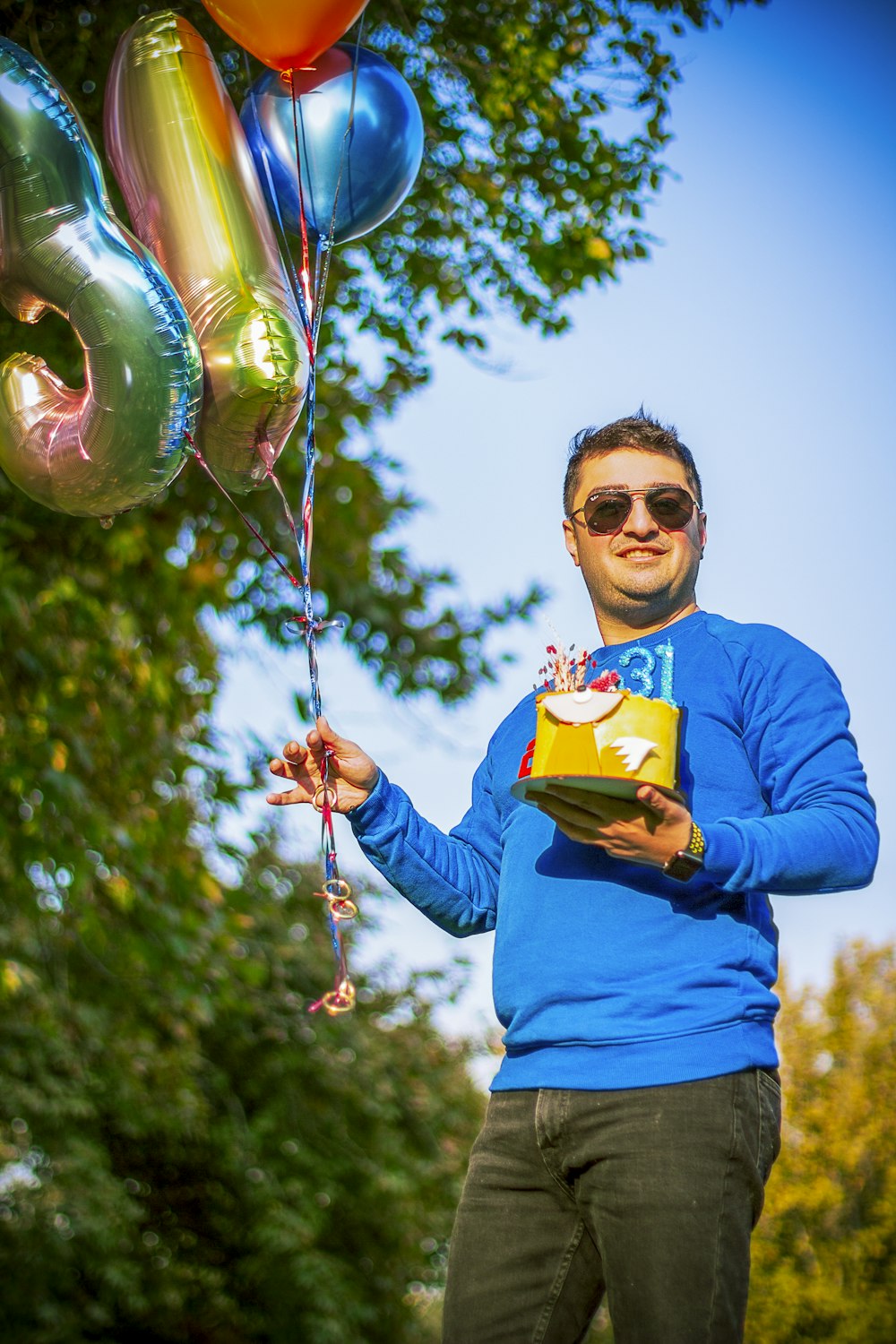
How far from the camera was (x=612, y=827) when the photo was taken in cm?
154

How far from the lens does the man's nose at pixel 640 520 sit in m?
1.87

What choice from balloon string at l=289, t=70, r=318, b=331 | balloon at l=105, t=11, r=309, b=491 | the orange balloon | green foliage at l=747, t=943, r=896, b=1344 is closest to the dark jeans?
balloon at l=105, t=11, r=309, b=491

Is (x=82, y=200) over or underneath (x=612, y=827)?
over

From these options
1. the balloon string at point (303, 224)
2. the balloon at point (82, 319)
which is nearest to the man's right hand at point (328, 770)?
the balloon at point (82, 319)

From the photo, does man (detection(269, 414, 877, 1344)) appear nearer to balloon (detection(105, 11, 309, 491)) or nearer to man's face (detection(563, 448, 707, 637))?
man's face (detection(563, 448, 707, 637))

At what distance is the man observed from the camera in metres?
1.51

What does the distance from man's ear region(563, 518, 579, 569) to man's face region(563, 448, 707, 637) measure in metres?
0.05

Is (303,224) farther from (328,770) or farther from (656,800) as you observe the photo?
(656,800)

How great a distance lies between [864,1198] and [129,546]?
37.8ft

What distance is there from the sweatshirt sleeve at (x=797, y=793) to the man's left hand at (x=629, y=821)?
4 centimetres

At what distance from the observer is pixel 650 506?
73.7 inches

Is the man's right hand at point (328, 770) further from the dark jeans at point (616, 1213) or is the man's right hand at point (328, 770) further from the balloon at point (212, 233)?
the balloon at point (212, 233)

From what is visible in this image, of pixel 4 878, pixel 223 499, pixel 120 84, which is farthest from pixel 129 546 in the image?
pixel 120 84

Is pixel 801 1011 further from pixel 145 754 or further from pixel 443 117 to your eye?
pixel 443 117
